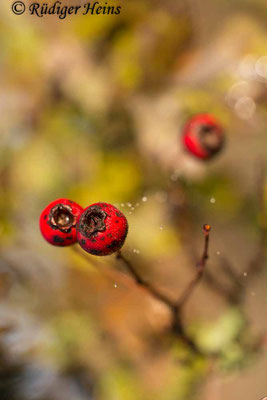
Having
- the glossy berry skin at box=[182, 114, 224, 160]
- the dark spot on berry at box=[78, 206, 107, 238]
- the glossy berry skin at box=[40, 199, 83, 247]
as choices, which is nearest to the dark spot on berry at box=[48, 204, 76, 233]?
the glossy berry skin at box=[40, 199, 83, 247]

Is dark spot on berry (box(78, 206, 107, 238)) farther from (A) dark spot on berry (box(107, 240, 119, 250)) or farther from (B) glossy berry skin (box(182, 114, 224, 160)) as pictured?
(B) glossy berry skin (box(182, 114, 224, 160))

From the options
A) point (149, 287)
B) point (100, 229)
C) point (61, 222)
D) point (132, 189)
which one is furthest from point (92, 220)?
point (132, 189)

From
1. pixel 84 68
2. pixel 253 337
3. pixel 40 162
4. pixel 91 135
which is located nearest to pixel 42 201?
pixel 40 162

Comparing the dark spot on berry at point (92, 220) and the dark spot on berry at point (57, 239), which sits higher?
the dark spot on berry at point (92, 220)

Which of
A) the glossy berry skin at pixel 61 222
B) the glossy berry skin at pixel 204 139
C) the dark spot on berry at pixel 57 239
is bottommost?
the dark spot on berry at pixel 57 239

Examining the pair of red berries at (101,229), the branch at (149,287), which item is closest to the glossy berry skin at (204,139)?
the branch at (149,287)

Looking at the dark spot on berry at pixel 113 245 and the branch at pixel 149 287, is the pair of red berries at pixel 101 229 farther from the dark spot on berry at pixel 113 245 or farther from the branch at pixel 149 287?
the branch at pixel 149 287

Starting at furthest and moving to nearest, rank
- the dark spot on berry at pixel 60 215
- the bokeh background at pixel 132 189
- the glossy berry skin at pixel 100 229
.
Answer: the bokeh background at pixel 132 189, the dark spot on berry at pixel 60 215, the glossy berry skin at pixel 100 229
